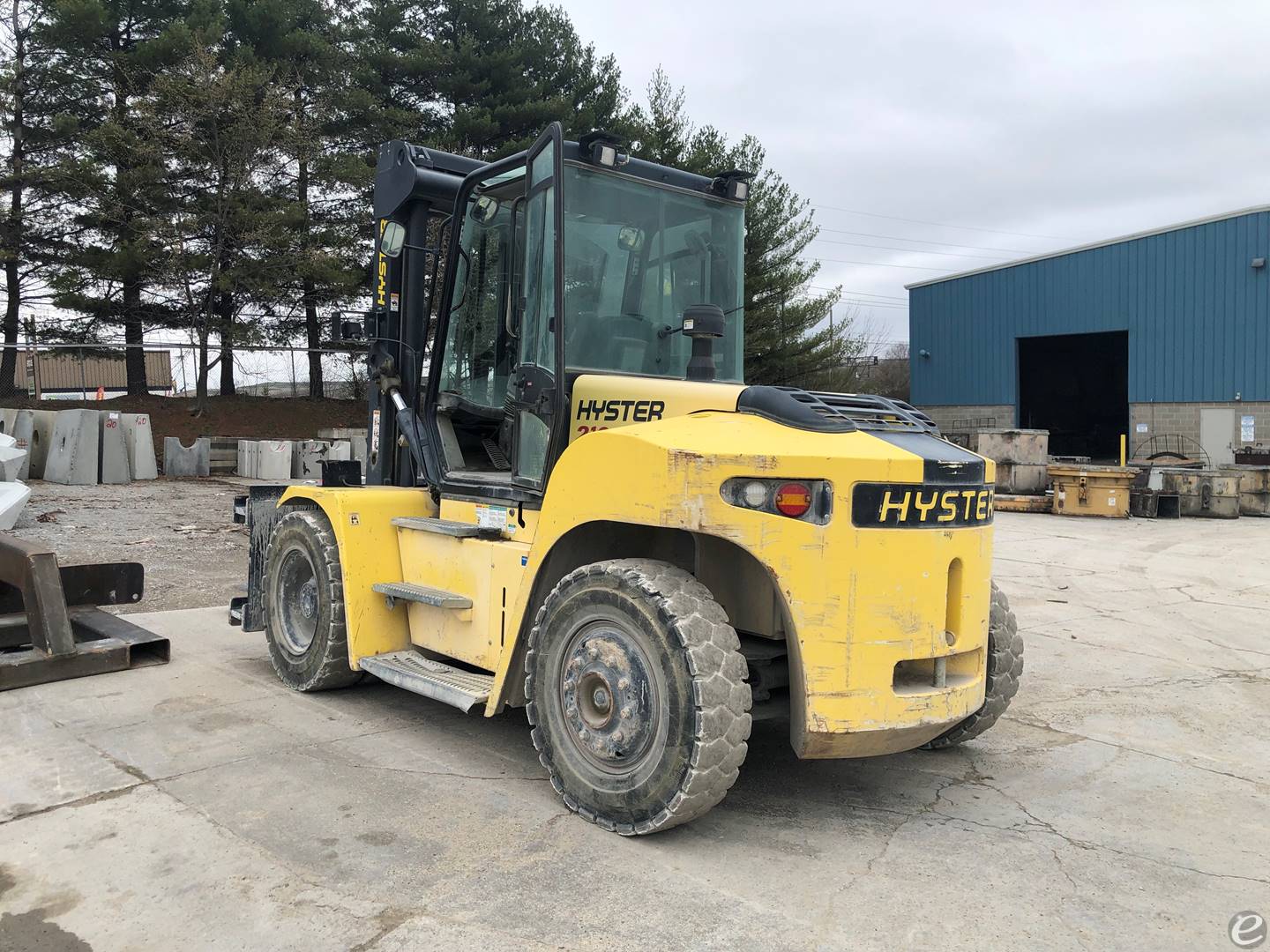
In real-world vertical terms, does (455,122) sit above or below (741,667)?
above

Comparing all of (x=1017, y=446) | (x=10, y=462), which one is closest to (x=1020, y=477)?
(x=1017, y=446)

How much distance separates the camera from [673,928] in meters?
3.11

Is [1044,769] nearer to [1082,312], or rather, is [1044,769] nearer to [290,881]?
[290,881]

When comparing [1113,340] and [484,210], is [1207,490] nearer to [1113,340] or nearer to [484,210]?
[484,210]

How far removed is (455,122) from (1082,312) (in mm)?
20492

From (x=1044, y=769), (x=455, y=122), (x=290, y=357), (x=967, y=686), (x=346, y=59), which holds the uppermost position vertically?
(x=346, y=59)

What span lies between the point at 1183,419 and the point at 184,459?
89.5 ft

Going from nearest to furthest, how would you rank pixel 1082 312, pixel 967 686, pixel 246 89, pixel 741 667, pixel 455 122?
pixel 741 667, pixel 967 686, pixel 246 89, pixel 455 122, pixel 1082 312

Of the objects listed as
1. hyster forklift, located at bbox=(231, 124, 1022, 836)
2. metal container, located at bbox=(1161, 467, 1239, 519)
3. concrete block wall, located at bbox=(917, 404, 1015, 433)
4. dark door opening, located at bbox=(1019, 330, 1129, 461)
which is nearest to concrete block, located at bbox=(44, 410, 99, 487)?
hyster forklift, located at bbox=(231, 124, 1022, 836)

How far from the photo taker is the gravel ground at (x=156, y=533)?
962 centimetres

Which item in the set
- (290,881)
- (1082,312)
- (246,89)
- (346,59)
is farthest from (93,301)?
(1082,312)

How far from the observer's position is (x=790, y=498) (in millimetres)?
3654

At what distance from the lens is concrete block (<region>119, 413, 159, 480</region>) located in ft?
59.9

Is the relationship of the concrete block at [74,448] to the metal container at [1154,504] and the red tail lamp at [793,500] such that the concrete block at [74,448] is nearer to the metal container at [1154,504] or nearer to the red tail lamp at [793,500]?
the red tail lamp at [793,500]
